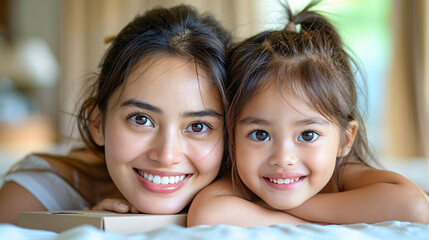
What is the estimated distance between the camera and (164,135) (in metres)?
0.95

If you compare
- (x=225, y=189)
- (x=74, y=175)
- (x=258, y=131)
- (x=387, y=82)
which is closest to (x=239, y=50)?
(x=258, y=131)

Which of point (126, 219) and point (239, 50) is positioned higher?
point (239, 50)

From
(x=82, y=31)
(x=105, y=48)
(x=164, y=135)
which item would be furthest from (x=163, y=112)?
(x=82, y=31)

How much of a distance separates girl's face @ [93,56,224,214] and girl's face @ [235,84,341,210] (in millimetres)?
95

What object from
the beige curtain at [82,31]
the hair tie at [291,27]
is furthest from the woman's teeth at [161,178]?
the beige curtain at [82,31]

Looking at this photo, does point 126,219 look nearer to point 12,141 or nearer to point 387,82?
point 387,82

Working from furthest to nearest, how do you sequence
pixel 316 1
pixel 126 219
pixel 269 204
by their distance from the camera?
pixel 316 1 → pixel 269 204 → pixel 126 219

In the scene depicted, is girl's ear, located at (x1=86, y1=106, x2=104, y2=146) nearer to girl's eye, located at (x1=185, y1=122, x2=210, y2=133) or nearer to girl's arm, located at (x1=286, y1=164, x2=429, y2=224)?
girl's eye, located at (x1=185, y1=122, x2=210, y2=133)

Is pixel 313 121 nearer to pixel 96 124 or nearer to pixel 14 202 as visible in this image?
pixel 96 124

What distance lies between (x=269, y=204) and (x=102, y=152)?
0.61 meters

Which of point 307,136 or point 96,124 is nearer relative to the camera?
point 307,136

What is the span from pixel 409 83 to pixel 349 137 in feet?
10.6

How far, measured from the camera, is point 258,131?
93 cm

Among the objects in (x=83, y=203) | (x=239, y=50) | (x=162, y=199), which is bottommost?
(x=83, y=203)
